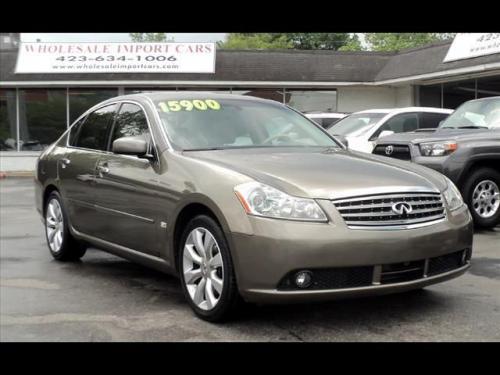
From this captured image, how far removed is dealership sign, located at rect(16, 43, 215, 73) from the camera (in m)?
21.1

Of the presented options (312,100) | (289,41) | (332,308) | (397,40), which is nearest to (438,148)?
(332,308)

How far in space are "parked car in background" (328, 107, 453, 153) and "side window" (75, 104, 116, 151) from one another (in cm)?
595

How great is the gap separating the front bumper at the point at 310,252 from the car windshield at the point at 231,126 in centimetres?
131

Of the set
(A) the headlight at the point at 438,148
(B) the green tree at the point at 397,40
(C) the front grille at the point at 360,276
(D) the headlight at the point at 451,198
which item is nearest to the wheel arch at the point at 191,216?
(C) the front grille at the point at 360,276

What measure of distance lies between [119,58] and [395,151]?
1471 centimetres

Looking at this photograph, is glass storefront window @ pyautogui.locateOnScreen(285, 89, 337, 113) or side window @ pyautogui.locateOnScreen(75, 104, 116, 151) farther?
glass storefront window @ pyautogui.locateOnScreen(285, 89, 337, 113)

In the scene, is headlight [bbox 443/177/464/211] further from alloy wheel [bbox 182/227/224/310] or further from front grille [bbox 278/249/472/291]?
alloy wheel [bbox 182/227/224/310]

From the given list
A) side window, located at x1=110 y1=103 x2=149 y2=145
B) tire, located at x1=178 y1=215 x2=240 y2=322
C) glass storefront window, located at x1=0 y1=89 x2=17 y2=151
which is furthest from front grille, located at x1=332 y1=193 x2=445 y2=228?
glass storefront window, located at x1=0 y1=89 x2=17 y2=151

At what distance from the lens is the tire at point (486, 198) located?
7859mm

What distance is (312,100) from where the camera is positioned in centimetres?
2183

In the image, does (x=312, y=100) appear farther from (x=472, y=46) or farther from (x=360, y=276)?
(x=360, y=276)

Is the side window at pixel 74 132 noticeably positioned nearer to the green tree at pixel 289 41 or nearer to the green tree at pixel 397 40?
the green tree at pixel 397 40

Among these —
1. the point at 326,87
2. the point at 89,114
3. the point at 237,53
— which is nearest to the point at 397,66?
the point at 326,87

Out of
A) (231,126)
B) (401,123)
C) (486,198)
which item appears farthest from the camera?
(401,123)
